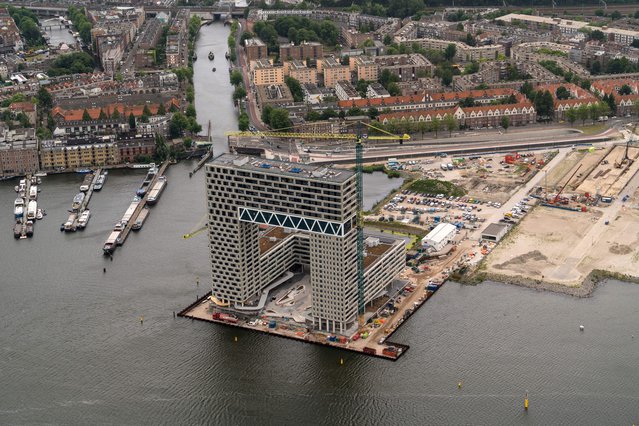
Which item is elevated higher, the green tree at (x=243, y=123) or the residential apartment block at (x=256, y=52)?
the residential apartment block at (x=256, y=52)

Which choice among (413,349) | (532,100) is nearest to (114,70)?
(532,100)

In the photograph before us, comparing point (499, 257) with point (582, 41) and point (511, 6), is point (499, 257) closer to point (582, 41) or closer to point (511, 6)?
point (582, 41)

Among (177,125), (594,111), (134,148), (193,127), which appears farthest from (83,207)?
(594,111)

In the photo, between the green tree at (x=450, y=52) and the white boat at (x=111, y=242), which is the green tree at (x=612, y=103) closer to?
the green tree at (x=450, y=52)

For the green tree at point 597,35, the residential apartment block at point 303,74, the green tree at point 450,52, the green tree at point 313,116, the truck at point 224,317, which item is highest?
the green tree at point 597,35

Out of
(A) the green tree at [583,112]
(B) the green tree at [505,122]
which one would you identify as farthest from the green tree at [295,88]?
(A) the green tree at [583,112]

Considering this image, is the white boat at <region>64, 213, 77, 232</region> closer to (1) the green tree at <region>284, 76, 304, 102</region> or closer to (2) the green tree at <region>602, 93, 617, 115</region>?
(1) the green tree at <region>284, 76, 304, 102</region>

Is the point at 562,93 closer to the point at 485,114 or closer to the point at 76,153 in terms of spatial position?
the point at 485,114
